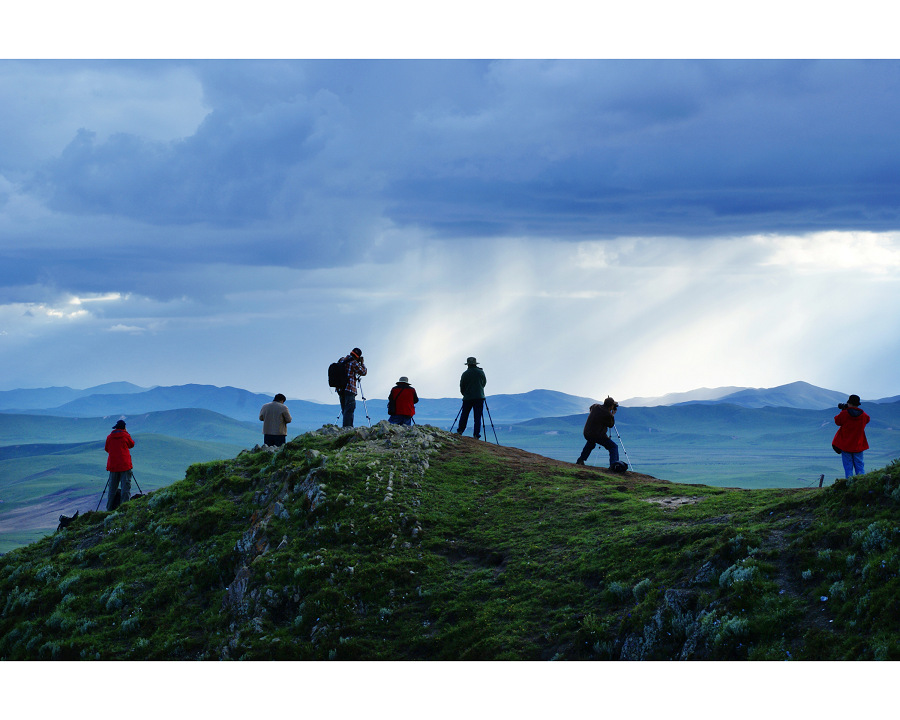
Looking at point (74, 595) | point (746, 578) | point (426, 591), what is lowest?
point (74, 595)

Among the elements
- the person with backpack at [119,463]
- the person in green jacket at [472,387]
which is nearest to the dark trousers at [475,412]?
the person in green jacket at [472,387]

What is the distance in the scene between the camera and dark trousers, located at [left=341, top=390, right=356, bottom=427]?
122 ft

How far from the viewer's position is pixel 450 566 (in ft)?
73.9

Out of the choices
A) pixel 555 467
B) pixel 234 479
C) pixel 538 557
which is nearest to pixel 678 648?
pixel 538 557

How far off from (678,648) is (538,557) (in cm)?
647

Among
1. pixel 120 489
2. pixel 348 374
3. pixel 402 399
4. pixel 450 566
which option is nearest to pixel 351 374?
pixel 348 374

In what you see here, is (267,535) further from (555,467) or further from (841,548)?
(841,548)

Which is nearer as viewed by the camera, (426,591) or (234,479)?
(426,591)

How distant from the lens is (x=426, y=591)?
2109cm

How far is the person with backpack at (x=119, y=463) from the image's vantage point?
115 ft

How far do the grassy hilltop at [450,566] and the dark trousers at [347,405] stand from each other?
3.42 meters

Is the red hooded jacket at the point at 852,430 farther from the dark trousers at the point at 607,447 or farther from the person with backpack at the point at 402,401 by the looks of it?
the person with backpack at the point at 402,401

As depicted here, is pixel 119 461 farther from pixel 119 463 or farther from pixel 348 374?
pixel 348 374

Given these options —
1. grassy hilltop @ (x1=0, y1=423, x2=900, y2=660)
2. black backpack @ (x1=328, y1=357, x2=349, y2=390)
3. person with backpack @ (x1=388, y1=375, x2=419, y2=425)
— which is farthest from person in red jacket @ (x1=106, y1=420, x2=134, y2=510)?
person with backpack @ (x1=388, y1=375, x2=419, y2=425)
